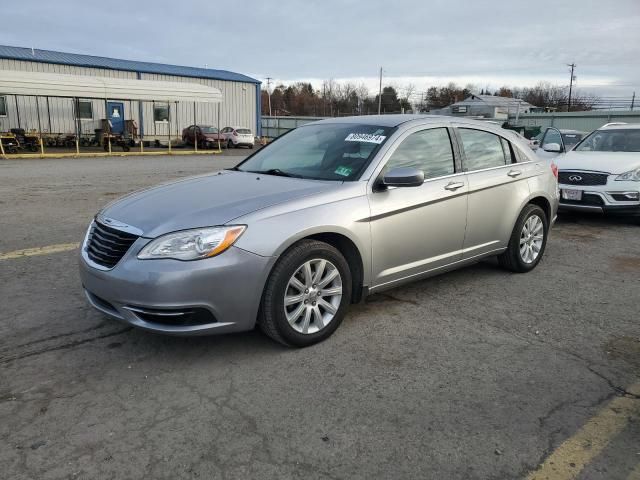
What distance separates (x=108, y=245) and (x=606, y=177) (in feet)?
24.3

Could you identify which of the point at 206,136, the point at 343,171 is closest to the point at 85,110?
the point at 206,136

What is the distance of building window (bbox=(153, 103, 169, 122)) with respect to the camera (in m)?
34.3

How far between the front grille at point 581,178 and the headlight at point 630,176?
198 millimetres

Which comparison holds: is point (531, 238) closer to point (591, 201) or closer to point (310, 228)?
point (310, 228)

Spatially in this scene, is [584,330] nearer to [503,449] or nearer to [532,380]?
[532,380]

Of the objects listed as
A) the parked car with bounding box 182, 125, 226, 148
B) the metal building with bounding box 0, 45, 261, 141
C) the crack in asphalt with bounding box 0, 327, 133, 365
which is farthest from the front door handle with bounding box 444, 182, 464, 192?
the parked car with bounding box 182, 125, 226, 148

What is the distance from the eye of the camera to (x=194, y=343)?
12.2 feet

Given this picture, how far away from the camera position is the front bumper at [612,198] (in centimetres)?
791

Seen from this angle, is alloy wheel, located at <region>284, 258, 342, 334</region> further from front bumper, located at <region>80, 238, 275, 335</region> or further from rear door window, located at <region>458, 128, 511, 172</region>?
rear door window, located at <region>458, 128, 511, 172</region>

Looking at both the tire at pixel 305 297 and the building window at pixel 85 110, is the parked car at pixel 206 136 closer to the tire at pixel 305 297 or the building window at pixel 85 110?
the building window at pixel 85 110

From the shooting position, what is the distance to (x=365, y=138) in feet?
14.3

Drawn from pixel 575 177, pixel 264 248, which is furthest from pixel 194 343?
pixel 575 177

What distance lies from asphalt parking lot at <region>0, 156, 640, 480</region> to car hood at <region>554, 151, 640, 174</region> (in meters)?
3.76

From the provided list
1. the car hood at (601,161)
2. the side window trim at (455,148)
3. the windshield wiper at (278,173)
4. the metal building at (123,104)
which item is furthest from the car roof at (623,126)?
the metal building at (123,104)
